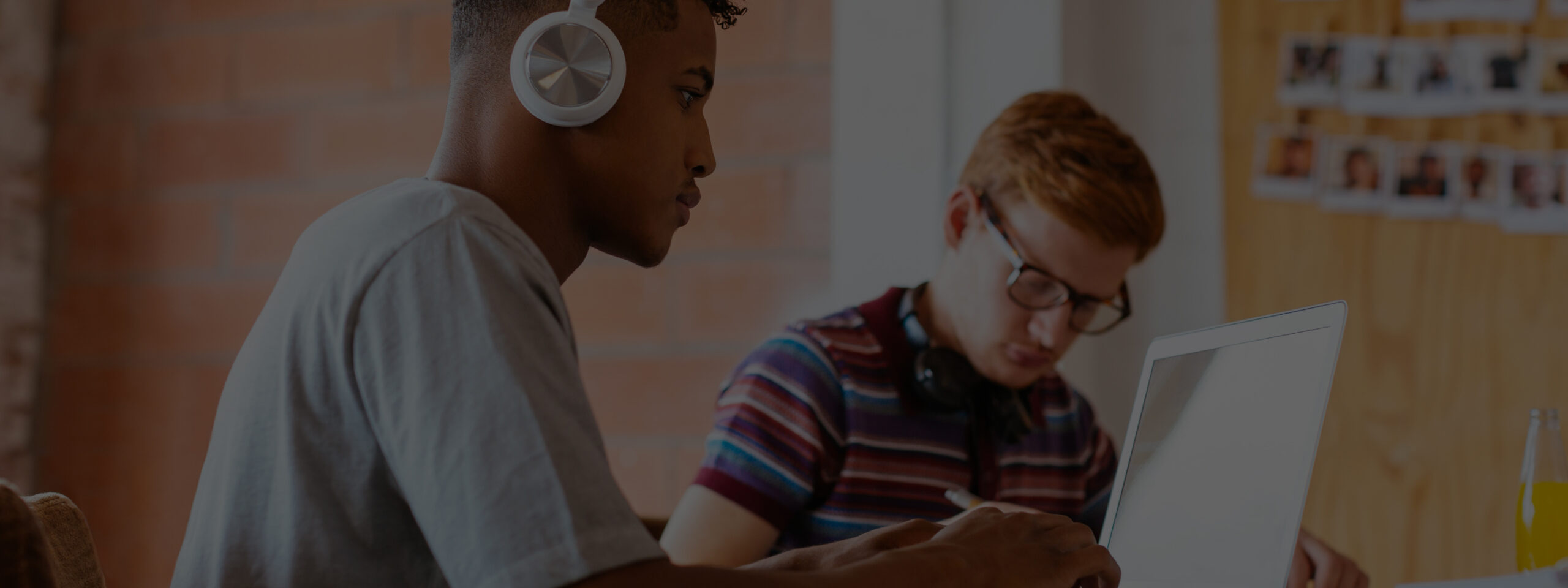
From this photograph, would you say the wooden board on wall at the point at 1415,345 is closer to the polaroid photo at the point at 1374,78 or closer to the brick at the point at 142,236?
the polaroid photo at the point at 1374,78

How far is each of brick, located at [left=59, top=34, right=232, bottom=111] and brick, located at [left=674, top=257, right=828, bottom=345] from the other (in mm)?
947

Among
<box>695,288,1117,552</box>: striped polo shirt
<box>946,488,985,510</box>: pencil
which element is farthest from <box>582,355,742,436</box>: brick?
<box>946,488,985,510</box>: pencil

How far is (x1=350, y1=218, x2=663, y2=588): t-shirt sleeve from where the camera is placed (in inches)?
19.6

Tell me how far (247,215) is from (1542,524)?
1872 mm

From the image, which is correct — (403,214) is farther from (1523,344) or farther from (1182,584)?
(1523,344)

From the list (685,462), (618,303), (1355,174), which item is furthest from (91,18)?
(1355,174)

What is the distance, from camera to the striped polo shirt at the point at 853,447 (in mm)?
1149

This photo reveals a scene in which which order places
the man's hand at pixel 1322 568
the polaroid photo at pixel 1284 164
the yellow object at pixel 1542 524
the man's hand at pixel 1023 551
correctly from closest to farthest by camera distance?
the man's hand at pixel 1023 551 → the yellow object at pixel 1542 524 → the man's hand at pixel 1322 568 → the polaroid photo at pixel 1284 164

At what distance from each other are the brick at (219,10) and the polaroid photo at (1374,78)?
1.74 metres

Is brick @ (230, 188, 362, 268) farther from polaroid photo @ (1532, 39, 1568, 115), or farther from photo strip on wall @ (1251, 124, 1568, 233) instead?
polaroid photo @ (1532, 39, 1568, 115)

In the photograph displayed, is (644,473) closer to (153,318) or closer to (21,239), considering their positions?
(153,318)

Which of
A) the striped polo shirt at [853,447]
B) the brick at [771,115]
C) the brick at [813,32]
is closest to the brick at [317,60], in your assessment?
the brick at [771,115]

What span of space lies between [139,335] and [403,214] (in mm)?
1660

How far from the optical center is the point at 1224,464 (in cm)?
84
